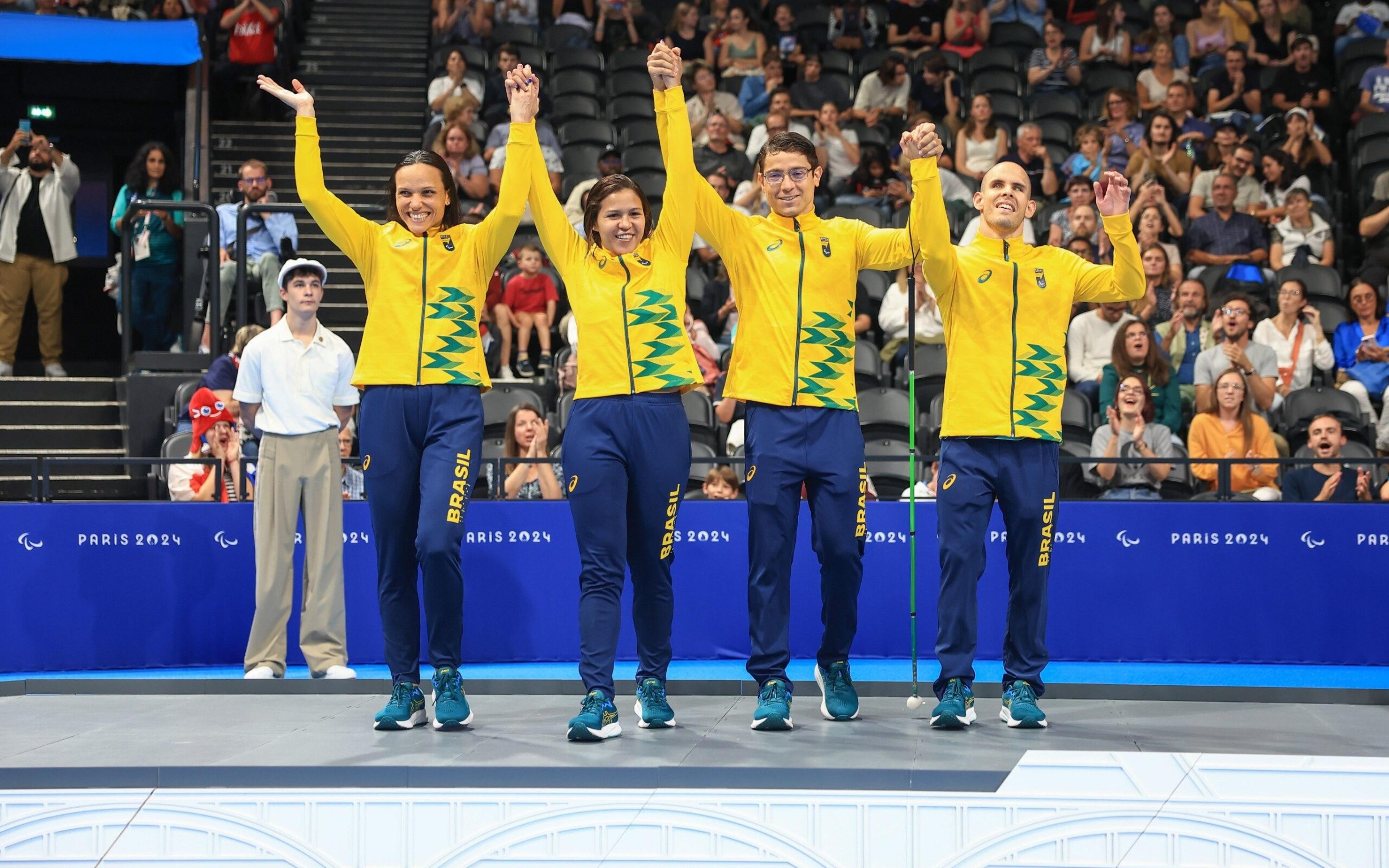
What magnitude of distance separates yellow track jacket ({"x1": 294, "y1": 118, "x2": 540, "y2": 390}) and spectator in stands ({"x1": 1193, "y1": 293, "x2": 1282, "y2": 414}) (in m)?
4.68

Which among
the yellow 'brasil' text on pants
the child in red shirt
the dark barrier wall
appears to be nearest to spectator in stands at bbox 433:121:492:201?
the child in red shirt

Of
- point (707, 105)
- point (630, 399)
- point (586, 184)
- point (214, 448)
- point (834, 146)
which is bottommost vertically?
point (214, 448)

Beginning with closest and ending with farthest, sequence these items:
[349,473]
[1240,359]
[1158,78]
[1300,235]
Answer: [349,473] < [1240,359] < [1300,235] < [1158,78]

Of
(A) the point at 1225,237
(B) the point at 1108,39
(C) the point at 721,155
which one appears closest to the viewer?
(A) the point at 1225,237

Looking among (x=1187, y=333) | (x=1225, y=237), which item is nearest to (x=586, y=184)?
→ (x=1187, y=333)

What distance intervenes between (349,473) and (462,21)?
617 cm

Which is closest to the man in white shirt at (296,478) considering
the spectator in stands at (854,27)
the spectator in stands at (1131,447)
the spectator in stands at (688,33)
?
the spectator in stands at (1131,447)

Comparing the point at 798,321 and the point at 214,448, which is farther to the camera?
the point at 214,448

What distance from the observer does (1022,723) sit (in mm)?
4922

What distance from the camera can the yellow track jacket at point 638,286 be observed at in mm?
4867

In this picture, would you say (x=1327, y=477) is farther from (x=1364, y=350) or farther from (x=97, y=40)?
(x=97, y=40)

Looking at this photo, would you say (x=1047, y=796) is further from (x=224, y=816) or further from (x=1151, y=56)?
(x=1151, y=56)

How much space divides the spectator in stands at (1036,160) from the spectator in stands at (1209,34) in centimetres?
254

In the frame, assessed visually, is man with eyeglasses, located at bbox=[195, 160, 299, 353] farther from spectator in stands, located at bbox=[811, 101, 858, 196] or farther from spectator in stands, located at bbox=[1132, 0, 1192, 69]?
spectator in stands, located at bbox=[1132, 0, 1192, 69]
